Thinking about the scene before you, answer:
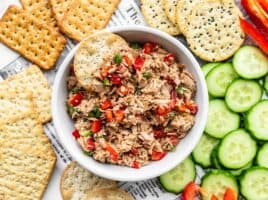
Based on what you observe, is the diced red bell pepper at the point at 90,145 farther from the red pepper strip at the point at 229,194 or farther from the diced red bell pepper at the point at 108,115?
the red pepper strip at the point at 229,194

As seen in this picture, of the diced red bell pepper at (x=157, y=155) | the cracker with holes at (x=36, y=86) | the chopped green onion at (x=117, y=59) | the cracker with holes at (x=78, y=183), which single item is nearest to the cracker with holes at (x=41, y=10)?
the cracker with holes at (x=36, y=86)

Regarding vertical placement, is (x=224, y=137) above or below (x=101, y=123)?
below

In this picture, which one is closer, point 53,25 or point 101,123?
point 101,123

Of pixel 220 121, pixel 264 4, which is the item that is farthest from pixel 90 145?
pixel 264 4

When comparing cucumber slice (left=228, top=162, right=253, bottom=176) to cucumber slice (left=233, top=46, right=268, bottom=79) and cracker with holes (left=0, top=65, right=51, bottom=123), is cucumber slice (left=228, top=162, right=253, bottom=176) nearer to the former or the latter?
cucumber slice (left=233, top=46, right=268, bottom=79)

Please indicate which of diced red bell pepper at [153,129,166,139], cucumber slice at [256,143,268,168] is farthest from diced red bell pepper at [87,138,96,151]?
cucumber slice at [256,143,268,168]

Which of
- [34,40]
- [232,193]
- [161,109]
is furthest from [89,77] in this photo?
[232,193]

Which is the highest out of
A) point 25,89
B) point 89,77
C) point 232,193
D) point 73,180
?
point 89,77

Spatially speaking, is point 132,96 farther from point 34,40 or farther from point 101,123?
point 34,40
